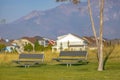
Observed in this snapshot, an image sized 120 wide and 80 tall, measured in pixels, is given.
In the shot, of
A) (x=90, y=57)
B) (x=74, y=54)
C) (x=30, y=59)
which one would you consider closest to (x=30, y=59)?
(x=30, y=59)

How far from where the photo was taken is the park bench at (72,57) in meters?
27.6

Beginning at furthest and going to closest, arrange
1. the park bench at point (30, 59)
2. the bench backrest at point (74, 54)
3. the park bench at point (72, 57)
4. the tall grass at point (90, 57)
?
1. the tall grass at point (90, 57)
2. the bench backrest at point (74, 54)
3. the park bench at point (72, 57)
4. the park bench at point (30, 59)

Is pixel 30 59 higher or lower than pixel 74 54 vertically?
lower

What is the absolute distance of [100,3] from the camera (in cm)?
2339

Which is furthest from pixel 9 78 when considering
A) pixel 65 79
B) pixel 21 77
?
pixel 65 79

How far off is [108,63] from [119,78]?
9567mm

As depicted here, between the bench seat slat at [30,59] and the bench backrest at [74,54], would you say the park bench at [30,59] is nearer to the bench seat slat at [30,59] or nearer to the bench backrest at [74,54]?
the bench seat slat at [30,59]

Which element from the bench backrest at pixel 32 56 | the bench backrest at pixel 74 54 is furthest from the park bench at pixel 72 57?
the bench backrest at pixel 32 56

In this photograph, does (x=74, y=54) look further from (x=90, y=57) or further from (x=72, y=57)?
(x=90, y=57)

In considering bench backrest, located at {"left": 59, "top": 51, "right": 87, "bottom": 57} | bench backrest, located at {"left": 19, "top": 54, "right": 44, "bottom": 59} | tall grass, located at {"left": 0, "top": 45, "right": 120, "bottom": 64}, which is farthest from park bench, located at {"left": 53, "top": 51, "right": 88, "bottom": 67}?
tall grass, located at {"left": 0, "top": 45, "right": 120, "bottom": 64}

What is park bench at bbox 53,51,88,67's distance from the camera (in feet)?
90.7

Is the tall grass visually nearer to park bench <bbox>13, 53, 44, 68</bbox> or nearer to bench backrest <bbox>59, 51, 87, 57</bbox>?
bench backrest <bbox>59, 51, 87, 57</bbox>

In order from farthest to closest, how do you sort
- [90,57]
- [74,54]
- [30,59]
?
1. [90,57]
2. [74,54]
3. [30,59]

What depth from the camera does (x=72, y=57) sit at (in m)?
28.3
